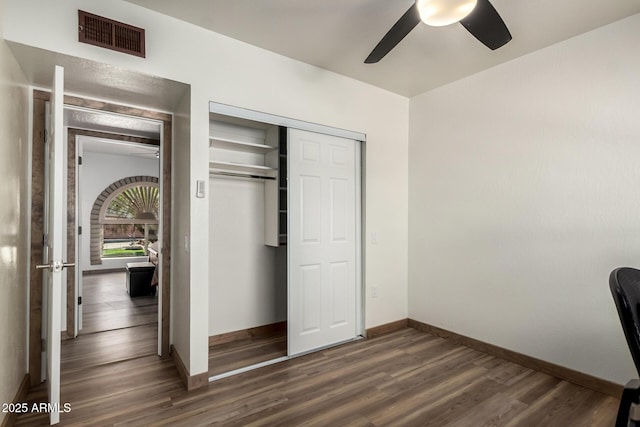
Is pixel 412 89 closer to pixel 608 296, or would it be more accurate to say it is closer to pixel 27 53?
pixel 608 296

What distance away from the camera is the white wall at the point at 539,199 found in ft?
7.82

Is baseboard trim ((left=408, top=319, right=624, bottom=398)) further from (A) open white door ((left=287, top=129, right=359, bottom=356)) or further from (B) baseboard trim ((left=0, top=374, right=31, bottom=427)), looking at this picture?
(B) baseboard trim ((left=0, top=374, right=31, bottom=427))

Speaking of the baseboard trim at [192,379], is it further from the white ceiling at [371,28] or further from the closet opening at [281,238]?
the white ceiling at [371,28]

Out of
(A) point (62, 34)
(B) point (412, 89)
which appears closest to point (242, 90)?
(A) point (62, 34)

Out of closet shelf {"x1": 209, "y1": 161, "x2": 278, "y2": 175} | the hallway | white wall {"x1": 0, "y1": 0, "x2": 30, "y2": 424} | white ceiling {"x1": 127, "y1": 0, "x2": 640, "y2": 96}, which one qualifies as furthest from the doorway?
white ceiling {"x1": 127, "y1": 0, "x2": 640, "y2": 96}

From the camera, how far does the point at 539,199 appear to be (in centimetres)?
278

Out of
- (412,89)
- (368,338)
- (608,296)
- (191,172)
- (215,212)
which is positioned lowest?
(368,338)

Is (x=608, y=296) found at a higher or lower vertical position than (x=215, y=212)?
lower

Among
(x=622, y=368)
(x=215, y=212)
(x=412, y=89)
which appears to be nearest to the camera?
(x=622, y=368)

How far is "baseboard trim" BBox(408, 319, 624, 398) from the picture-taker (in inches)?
94.0

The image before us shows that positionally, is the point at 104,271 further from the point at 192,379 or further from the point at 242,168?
the point at 192,379

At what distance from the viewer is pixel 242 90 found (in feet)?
8.84

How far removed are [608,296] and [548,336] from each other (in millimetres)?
559

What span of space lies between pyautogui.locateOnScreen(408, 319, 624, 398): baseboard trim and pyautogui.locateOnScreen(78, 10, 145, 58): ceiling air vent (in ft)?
12.0
